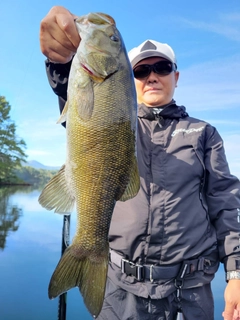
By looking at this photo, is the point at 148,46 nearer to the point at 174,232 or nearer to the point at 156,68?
the point at 156,68

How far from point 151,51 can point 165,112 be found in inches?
22.0

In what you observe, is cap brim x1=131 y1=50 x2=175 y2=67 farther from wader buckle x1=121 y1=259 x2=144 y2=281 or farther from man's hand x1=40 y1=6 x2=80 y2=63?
wader buckle x1=121 y1=259 x2=144 y2=281

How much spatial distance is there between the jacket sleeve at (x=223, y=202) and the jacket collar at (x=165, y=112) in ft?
1.26

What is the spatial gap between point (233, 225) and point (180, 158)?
2.33 feet

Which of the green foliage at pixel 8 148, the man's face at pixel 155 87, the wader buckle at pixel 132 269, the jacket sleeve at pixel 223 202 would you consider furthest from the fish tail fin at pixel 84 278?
the green foliage at pixel 8 148

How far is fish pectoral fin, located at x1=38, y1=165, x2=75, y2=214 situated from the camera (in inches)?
65.2

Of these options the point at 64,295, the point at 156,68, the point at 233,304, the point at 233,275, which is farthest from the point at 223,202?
the point at 64,295

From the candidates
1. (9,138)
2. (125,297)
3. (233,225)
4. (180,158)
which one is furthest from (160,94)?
(9,138)

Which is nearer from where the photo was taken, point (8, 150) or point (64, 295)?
point (64, 295)

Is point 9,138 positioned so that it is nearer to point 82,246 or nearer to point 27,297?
point 27,297

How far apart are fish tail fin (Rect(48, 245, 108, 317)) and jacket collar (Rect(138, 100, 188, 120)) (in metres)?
1.34

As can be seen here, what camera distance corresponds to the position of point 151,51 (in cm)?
257

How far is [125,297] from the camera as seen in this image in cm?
225

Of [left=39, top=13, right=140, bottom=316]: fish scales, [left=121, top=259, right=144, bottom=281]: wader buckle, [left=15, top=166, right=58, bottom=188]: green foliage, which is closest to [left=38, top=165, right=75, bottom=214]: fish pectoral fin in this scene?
[left=39, top=13, right=140, bottom=316]: fish scales
